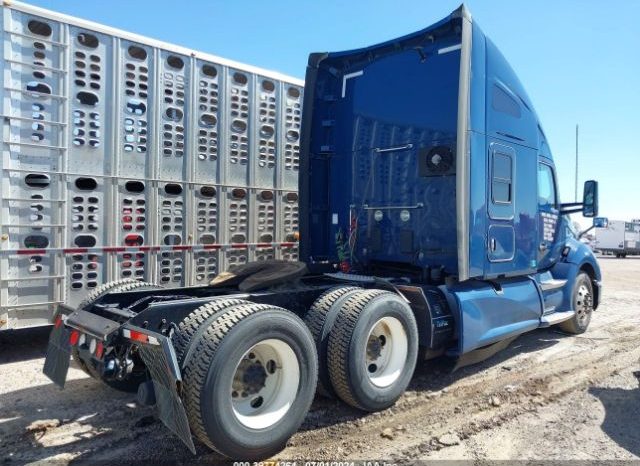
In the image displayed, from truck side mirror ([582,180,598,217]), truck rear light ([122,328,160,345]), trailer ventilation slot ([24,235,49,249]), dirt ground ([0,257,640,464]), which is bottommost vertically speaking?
dirt ground ([0,257,640,464])

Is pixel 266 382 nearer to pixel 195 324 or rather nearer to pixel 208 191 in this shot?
pixel 195 324

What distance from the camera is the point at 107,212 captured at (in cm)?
618

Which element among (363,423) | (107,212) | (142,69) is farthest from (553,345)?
(142,69)

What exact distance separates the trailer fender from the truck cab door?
211 inches

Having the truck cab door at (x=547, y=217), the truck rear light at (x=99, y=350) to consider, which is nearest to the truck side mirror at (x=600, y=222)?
the truck cab door at (x=547, y=217)

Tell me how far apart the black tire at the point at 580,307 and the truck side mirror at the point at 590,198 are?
38.8 inches

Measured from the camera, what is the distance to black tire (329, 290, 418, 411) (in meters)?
4.20

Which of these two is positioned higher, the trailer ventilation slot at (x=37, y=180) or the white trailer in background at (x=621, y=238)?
the trailer ventilation slot at (x=37, y=180)

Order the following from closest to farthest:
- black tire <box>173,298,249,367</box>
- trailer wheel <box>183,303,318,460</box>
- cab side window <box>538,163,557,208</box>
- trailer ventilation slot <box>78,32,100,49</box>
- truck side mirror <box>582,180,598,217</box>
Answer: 1. trailer wheel <box>183,303,318,460</box>
2. black tire <box>173,298,249,367</box>
3. trailer ventilation slot <box>78,32,100,49</box>
4. cab side window <box>538,163,557,208</box>
5. truck side mirror <box>582,180,598,217</box>

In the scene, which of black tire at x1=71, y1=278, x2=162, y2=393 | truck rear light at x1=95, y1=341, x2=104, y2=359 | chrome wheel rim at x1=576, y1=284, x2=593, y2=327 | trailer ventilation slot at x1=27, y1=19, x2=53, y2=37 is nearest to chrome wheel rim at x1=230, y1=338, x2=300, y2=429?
black tire at x1=71, y1=278, x2=162, y2=393

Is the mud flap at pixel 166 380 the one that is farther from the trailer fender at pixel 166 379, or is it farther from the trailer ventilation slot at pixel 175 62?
the trailer ventilation slot at pixel 175 62

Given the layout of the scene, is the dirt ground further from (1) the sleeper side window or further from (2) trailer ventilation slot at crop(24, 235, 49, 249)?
(1) the sleeper side window

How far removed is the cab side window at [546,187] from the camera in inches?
271

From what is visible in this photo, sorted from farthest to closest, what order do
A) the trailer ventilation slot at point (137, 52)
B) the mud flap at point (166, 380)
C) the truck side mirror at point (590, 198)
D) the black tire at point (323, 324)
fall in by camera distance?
the truck side mirror at point (590, 198) → the trailer ventilation slot at point (137, 52) → the black tire at point (323, 324) → the mud flap at point (166, 380)
